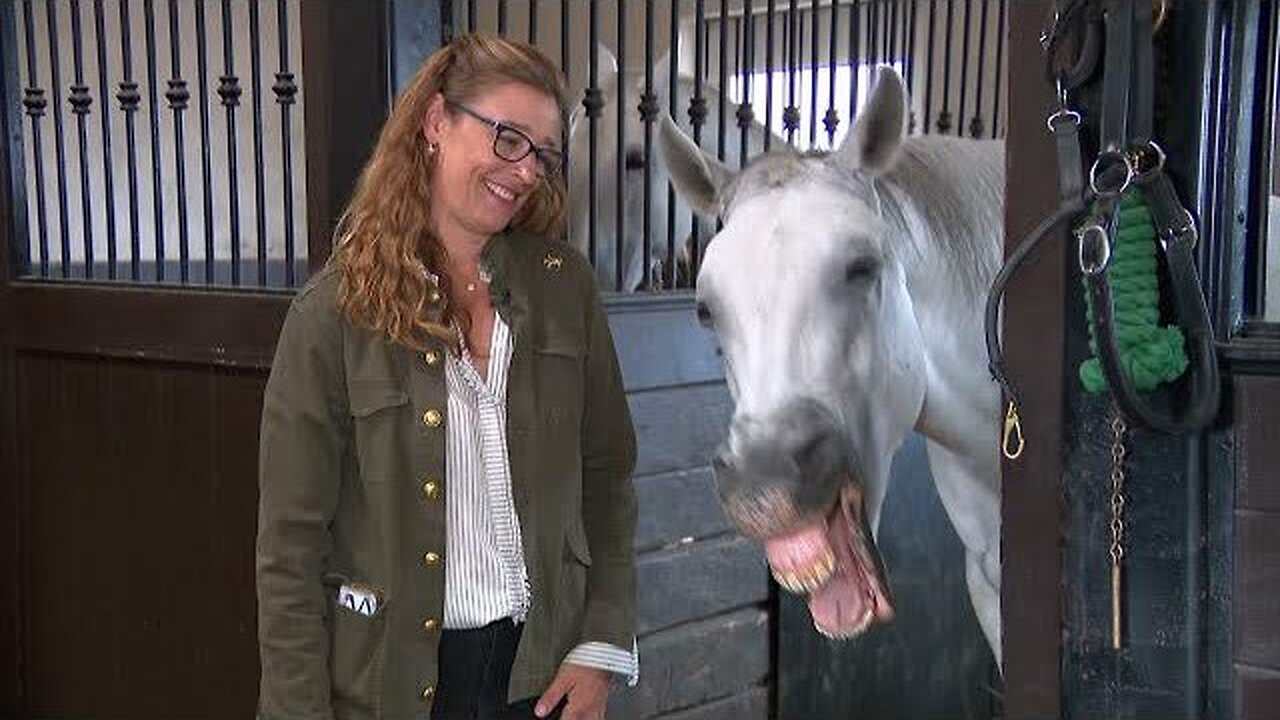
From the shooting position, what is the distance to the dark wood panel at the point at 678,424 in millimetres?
1961

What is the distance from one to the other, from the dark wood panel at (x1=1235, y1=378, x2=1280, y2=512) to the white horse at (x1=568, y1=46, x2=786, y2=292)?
1245 mm

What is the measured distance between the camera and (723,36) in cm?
209

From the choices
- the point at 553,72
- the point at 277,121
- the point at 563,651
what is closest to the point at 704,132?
the point at 553,72

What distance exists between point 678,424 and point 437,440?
0.88 m

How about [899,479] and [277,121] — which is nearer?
[899,479]

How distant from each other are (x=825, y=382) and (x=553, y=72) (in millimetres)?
411

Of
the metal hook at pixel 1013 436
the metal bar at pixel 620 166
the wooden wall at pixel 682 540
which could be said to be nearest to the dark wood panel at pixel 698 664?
the wooden wall at pixel 682 540

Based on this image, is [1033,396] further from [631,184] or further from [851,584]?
[631,184]

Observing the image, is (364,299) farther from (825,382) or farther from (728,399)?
(728,399)

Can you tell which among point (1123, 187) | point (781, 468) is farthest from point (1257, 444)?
point (781, 468)

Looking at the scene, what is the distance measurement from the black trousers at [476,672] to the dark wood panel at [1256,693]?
66 centimetres

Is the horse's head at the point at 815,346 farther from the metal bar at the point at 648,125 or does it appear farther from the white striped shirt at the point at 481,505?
the metal bar at the point at 648,125

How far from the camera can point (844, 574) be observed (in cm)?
125

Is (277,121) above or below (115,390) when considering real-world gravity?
above
